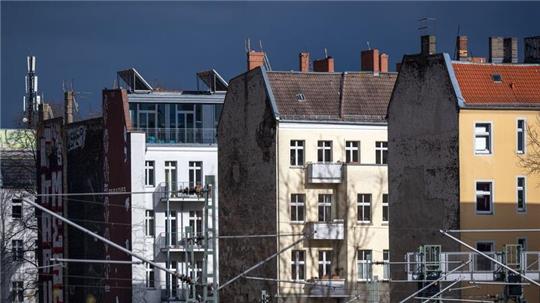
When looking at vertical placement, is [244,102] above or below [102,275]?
above

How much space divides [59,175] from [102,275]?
9673 millimetres

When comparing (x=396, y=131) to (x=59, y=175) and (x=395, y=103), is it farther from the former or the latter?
(x=59, y=175)

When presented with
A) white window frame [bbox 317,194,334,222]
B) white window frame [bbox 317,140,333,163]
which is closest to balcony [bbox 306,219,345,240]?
white window frame [bbox 317,194,334,222]

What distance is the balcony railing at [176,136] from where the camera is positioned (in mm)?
90938

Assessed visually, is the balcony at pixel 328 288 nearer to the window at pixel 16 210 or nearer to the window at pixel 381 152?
the window at pixel 381 152

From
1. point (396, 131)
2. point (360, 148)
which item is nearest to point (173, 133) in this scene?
point (360, 148)

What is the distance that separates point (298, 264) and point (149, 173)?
1295 cm

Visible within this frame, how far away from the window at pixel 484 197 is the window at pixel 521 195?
3.94 ft

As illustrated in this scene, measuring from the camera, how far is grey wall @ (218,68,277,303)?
81.1m

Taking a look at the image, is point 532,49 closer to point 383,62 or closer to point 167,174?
point 383,62

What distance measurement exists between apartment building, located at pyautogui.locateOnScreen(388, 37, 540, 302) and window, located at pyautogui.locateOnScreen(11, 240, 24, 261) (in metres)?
40.8

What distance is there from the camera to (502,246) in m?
68.3

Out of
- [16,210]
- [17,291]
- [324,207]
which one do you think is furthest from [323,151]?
[16,210]

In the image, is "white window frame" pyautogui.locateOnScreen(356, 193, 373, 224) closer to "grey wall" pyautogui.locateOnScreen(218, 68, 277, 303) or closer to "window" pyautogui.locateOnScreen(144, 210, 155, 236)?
"grey wall" pyautogui.locateOnScreen(218, 68, 277, 303)
